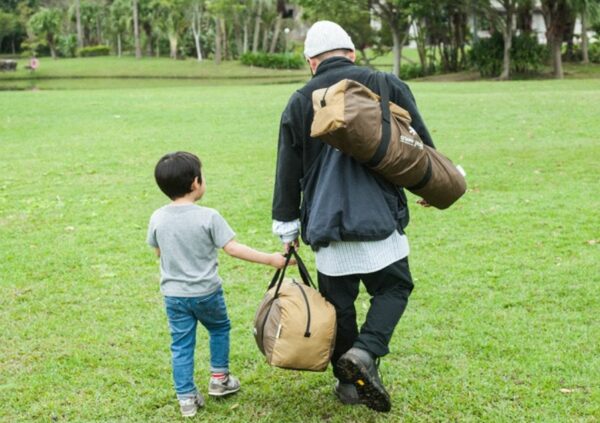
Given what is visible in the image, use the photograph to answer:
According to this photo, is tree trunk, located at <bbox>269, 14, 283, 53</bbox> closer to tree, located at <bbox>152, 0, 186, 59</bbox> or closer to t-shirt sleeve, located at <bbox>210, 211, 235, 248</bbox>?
tree, located at <bbox>152, 0, 186, 59</bbox>

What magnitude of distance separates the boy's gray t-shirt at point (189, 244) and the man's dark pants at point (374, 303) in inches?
21.2

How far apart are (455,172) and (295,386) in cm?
145

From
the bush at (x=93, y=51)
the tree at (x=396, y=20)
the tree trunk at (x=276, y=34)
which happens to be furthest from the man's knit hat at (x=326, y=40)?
the bush at (x=93, y=51)

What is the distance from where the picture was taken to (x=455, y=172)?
3.87 meters

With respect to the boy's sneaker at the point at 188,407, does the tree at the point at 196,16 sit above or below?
above

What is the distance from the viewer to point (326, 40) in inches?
152

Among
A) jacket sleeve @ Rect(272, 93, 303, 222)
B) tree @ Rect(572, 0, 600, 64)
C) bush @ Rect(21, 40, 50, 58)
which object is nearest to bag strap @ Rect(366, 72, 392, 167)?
jacket sleeve @ Rect(272, 93, 303, 222)

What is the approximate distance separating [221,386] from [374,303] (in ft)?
3.06

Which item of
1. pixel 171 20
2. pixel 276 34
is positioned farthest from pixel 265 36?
pixel 171 20

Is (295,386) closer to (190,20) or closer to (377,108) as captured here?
(377,108)

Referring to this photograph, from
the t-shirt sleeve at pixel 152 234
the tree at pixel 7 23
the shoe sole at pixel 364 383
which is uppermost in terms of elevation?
the tree at pixel 7 23

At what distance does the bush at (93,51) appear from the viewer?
65.2 metres

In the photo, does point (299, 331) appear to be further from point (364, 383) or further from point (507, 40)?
point (507, 40)

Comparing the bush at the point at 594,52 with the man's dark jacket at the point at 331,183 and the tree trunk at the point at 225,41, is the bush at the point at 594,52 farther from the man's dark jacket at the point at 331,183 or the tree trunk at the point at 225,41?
the man's dark jacket at the point at 331,183
